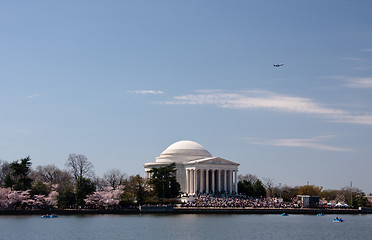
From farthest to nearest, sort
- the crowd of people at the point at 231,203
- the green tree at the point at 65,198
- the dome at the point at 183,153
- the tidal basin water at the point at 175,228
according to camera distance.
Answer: the dome at the point at 183,153
the crowd of people at the point at 231,203
the green tree at the point at 65,198
the tidal basin water at the point at 175,228

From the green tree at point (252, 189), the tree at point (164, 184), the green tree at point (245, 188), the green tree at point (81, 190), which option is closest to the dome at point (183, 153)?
the green tree at point (245, 188)

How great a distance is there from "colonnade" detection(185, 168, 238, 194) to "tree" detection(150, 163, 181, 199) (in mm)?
9795

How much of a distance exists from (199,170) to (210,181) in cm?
532

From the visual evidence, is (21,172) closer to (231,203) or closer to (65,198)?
(65,198)

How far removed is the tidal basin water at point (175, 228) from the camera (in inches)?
3219

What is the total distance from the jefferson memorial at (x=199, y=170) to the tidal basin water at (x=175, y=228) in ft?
166

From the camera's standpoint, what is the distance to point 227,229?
8994cm

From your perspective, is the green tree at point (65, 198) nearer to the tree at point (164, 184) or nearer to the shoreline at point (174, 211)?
the shoreline at point (174, 211)

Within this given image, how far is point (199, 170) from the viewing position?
16450cm

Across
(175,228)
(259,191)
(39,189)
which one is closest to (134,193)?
(39,189)

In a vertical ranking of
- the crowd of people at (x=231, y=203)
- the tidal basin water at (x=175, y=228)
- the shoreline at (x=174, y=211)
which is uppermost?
the crowd of people at (x=231, y=203)

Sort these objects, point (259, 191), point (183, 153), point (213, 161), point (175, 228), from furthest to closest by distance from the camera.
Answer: point (183, 153), point (213, 161), point (259, 191), point (175, 228)

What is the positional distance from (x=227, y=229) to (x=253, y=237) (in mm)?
9551

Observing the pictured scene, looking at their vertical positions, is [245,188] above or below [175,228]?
above
